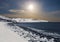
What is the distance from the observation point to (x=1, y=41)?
126 inches

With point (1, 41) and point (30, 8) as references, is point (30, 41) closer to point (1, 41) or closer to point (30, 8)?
point (1, 41)

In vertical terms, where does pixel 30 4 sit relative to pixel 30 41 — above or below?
above

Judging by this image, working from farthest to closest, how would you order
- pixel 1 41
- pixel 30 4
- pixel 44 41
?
pixel 30 4 → pixel 44 41 → pixel 1 41

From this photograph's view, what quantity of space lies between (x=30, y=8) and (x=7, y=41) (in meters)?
1.65

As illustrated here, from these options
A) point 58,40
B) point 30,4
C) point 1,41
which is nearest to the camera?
point 1,41

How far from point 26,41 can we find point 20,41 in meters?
0.15

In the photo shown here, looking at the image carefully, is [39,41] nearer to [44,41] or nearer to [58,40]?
[44,41]

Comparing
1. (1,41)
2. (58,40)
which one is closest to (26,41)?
(1,41)

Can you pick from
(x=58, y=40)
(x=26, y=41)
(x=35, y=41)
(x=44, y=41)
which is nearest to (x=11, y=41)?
(x=26, y=41)

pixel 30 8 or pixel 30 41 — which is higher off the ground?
pixel 30 8

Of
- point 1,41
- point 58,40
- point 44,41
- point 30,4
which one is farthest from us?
point 30,4

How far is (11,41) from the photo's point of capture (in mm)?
3250

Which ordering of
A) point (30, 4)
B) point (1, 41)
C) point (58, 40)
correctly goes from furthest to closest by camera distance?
point (30, 4) → point (58, 40) → point (1, 41)

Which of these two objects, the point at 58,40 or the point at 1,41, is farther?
the point at 58,40
